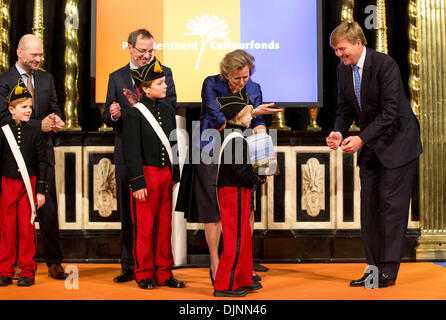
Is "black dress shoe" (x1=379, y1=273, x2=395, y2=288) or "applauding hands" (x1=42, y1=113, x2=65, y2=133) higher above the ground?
"applauding hands" (x1=42, y1=113, x2=65, y2=133)

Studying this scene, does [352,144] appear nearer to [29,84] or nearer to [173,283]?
[173,283]

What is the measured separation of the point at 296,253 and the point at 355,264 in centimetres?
48

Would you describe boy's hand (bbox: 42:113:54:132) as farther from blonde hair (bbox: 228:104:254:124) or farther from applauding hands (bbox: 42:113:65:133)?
blonde hair (bbox: 228:104:254:124)

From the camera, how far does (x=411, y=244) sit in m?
4.94

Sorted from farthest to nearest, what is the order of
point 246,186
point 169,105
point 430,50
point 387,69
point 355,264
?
point 430,50, point 355,264, point 169,105, point 387,69, point 246,186

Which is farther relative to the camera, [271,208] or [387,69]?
[271,208]

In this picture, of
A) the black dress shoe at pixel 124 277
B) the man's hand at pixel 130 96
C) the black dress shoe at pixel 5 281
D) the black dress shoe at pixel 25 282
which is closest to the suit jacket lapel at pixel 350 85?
the man's hand at pixel 130 96

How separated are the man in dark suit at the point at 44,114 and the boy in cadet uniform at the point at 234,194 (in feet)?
4.34

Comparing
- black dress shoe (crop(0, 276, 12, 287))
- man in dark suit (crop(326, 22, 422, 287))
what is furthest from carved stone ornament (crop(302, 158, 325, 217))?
black dress shoe (crop(0, 276, 12, 287))

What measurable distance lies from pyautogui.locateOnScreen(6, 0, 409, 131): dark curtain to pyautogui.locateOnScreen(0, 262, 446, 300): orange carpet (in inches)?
56.9

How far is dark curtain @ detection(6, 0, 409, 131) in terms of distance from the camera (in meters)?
5.29

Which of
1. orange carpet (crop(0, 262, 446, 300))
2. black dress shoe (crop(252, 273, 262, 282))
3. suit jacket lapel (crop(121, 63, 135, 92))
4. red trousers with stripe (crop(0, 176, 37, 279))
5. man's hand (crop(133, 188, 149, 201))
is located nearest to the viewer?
orange carpet (crop(0, 262, 446, 300))
